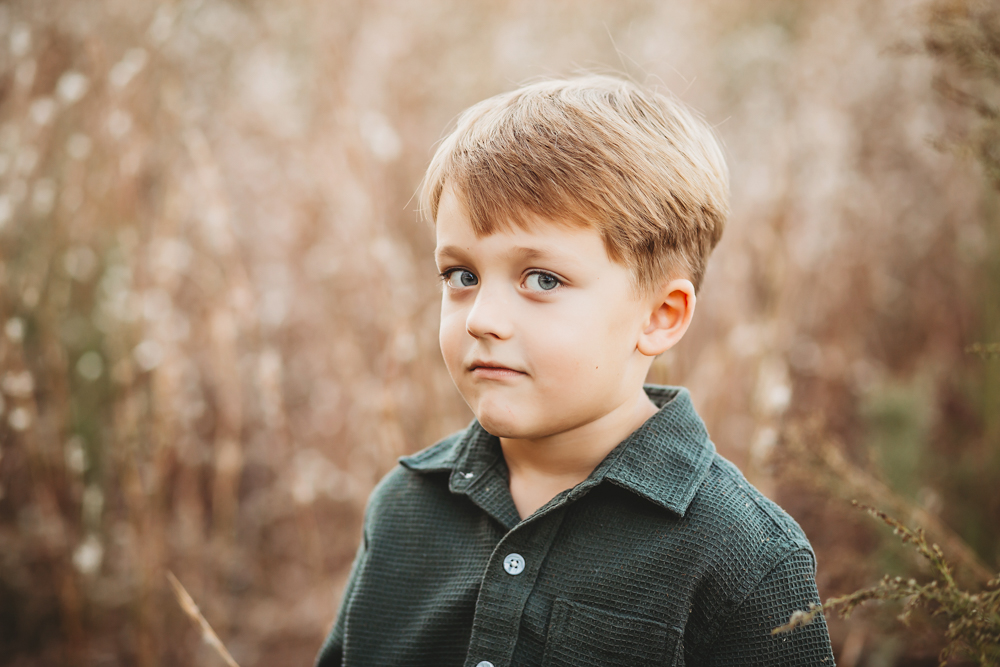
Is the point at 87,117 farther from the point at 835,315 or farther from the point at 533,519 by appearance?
the point at 835,315

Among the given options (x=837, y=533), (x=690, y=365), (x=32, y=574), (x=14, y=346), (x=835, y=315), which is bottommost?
(x=32, y=574)

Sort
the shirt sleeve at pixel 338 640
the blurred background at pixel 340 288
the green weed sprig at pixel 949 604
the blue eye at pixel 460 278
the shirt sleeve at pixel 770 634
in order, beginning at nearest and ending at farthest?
the green weed sprig at pixel 949 604 < the shirt sleeve at pixel 770 634 < the blue eye at pixel 460 278 < the shirt sleeve at pixel 338 640 < the blurred background at pixel 340 288

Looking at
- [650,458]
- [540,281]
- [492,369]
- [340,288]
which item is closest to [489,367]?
[492,369]

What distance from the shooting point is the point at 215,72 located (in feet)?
8.27

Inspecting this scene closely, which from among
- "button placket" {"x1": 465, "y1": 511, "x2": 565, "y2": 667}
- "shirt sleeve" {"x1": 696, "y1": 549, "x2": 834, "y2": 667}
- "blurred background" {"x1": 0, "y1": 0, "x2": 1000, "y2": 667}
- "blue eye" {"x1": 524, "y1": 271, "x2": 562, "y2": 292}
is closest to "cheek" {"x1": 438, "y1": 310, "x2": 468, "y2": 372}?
"blue eye" {"x1": 524, "y1": 271, "x2": 562, "y2": 292}

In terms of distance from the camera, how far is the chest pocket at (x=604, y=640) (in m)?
0.88

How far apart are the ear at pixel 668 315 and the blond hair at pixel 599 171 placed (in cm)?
2

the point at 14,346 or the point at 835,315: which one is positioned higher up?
the point at 835,315

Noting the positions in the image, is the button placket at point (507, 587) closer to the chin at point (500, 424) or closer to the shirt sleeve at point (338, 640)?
the chin at point (500, 424)

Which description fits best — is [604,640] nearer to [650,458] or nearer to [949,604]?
[650,458]

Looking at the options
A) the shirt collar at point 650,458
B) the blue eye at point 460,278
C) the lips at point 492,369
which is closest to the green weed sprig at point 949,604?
the shirt collar at point 650,458

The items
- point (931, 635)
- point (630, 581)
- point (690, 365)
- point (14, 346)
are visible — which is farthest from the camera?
point (690, 365)

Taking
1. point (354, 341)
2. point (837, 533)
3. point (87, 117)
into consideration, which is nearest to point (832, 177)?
point (837, 533)

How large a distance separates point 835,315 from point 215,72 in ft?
8.15
